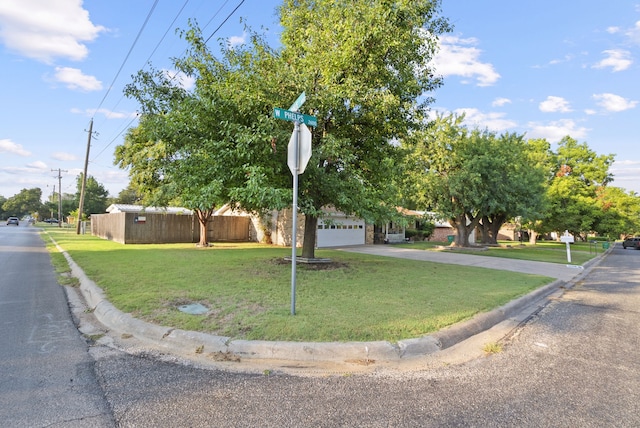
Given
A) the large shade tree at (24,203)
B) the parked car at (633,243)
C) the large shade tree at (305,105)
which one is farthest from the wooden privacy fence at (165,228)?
the large shade tree at (24,203)

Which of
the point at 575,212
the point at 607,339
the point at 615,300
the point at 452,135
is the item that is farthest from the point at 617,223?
the point at 607,339

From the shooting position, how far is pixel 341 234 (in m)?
23.5

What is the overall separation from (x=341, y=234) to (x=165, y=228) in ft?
37.4

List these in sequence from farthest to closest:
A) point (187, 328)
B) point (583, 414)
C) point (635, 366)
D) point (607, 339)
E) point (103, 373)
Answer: point (607, 339) → point (187, 328) → point (635, 366) → point (103, 373) → point (583, 414)

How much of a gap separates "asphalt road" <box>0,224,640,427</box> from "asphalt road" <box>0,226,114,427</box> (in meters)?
0.01

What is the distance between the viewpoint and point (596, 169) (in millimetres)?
39594

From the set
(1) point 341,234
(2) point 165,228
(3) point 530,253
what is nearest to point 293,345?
(1) point 341,234

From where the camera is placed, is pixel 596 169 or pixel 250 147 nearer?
pixel 250 147

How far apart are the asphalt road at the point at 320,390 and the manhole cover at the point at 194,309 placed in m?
1.26

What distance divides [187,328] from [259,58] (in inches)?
298

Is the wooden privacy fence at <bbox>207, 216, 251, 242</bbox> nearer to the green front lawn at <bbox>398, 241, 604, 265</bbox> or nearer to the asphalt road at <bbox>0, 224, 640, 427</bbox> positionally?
the green front lawn at <bbox>398, 241, 604, 265</bbox>

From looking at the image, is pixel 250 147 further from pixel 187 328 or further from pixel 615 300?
pixel 615 300

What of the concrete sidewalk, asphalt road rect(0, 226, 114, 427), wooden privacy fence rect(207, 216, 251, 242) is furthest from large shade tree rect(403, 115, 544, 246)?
asphalt road rect(0, 226, 114, 427)

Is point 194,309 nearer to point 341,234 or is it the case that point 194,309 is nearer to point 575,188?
point 341,234
